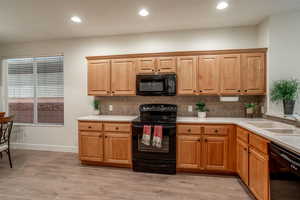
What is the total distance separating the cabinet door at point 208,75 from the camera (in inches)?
125

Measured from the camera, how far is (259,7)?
107 inches

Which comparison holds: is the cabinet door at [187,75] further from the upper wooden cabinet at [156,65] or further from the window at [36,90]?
the window at [36,90]

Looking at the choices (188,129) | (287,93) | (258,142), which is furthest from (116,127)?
(287,93)

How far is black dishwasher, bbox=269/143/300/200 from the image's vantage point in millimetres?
1428

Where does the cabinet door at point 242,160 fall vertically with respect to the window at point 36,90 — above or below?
below

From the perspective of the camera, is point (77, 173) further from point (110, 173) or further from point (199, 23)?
point (199, 23)

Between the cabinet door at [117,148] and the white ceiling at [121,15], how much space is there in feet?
7.06

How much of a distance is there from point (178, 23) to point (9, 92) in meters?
4.67

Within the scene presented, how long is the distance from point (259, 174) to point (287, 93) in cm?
150

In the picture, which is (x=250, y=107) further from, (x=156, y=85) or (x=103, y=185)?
(x=103, y=185)

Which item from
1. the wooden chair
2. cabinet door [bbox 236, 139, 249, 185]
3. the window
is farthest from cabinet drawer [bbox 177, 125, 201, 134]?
the wooden chair

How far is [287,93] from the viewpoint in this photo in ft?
8.91

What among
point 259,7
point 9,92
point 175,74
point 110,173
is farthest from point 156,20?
point 9,92

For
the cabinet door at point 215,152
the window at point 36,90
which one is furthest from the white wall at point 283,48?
the window at point 36,90
